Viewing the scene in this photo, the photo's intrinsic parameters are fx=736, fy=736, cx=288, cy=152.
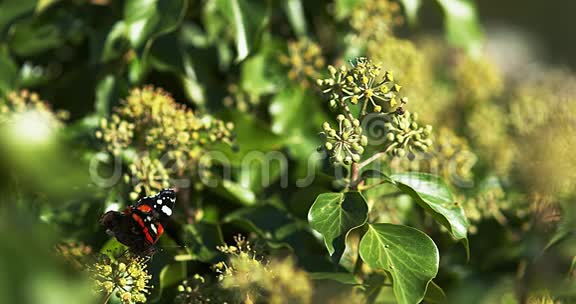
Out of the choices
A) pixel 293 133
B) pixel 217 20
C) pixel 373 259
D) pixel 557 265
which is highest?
pixel 217 20

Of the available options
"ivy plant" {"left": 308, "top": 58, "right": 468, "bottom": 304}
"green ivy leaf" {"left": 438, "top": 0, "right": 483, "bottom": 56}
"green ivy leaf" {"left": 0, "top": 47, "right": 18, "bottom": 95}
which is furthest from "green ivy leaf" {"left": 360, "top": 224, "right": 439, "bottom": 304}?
"green ivy leaf" {"left": 0, "top": 47, "right": 18, "bottom": 95}

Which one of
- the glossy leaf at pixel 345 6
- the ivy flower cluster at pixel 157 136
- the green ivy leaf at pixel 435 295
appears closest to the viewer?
the green ivy leaf at pixel 435 295

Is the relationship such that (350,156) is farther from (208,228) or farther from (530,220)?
(530,220)

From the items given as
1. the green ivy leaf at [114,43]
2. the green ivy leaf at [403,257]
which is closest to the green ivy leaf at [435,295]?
the green ivy leaf at [403,257]

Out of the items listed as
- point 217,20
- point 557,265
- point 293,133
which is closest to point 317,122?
point 293,133

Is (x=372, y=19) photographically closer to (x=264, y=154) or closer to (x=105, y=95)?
(x=264, y=154)

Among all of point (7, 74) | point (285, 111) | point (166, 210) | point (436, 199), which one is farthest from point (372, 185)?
point (7, 74)

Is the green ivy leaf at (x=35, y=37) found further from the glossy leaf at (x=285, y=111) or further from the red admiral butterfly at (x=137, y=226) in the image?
the red admiral butterfly at (x=137, y=226)
